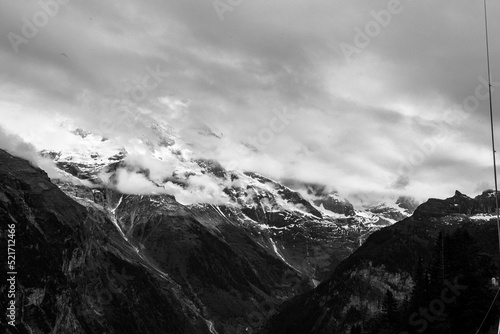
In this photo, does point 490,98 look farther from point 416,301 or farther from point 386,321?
point 386,321

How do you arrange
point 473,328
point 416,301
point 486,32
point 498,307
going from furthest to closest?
point 416,301, point 498,307, point 473,328, point 486,32

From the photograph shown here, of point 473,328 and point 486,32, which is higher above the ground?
point 486,32

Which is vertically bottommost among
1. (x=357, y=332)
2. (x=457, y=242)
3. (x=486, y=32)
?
(x=357, y=332)

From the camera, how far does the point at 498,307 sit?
11425 centimetres

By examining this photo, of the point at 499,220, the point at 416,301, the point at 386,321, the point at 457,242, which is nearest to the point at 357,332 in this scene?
the point at 386,321

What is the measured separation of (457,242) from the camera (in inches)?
5443

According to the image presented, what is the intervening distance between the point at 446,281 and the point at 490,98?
79.2 metres

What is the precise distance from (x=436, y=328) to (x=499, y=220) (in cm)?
6780

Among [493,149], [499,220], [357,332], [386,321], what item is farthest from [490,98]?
[357,332]

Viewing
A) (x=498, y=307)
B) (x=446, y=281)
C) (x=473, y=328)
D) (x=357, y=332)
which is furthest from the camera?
(x=357, y=332)

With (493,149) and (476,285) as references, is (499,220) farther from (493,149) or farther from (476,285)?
(476,285)

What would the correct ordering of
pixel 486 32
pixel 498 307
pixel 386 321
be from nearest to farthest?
pixel 486 32 < pixel 498 307 < pixel 386 321

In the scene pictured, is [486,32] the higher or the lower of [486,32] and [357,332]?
the higher

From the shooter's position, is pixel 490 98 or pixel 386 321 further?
pixel 386 321
